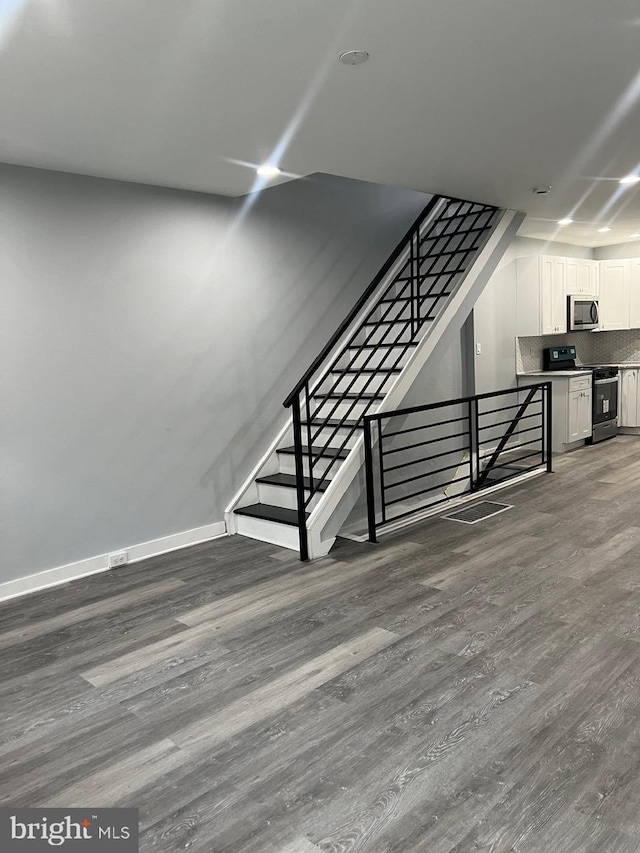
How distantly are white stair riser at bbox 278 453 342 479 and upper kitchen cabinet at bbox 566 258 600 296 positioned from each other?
4.71m

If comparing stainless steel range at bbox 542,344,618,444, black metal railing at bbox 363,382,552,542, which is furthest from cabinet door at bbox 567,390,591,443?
black metal railing at bbox 363,382,552,542

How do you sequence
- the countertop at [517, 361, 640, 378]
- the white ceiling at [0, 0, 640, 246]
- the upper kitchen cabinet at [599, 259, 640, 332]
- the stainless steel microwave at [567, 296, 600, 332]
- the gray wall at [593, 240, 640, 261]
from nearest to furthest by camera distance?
the white ceiling at [0, 0, 640, 246] → the countertop at [517, 361, 640, 378] → the stainless steel microwave at [567, 296, 600, 332] → the upper kitchen cabinet at [599, 259, 640, 332] → the gray wall at [593, 240, 640, 261]

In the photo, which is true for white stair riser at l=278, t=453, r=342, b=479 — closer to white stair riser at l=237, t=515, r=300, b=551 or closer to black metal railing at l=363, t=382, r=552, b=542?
black metal railing at l=363, t=382, r=552, b=542

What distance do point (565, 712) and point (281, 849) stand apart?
1.22m

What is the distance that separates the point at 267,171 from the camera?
4.18 metres

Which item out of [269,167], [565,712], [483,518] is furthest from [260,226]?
[565,712]

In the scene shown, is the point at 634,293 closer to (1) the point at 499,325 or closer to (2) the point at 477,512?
(1) the point at 499,325

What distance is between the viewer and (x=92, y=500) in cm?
421

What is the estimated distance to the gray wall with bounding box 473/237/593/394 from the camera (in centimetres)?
736

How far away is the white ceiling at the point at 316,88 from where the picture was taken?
230 cm

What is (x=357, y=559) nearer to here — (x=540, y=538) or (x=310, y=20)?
(x=540, y=538)

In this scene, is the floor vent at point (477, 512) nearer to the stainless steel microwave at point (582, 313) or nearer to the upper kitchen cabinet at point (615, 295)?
the stainless steel microwave at point (582, 313)

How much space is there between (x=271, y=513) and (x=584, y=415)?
4597 mm

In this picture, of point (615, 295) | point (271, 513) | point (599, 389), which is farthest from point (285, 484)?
point (615, 295)
